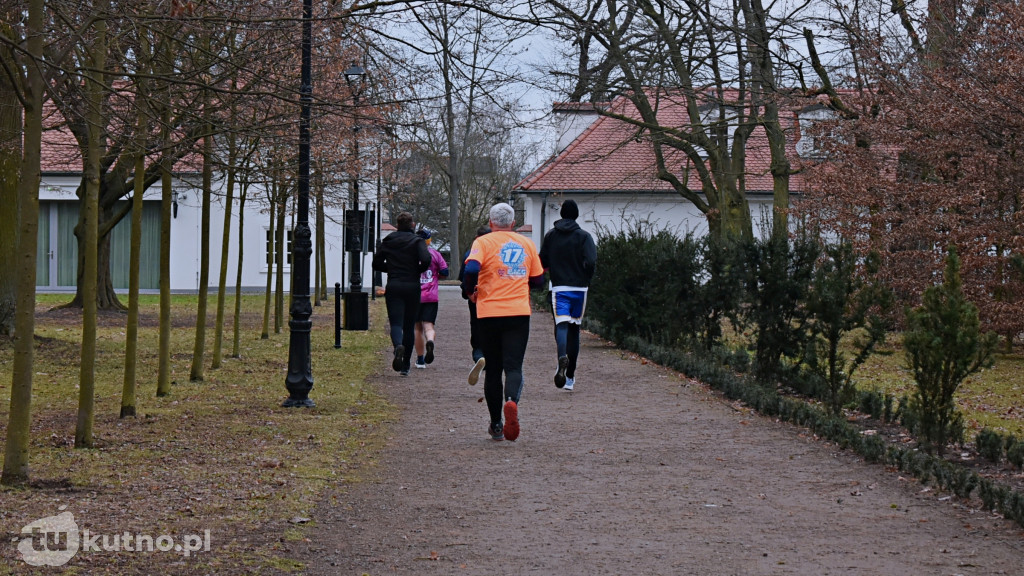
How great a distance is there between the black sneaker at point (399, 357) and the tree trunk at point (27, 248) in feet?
23.6

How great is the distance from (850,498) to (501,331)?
299 centimetres

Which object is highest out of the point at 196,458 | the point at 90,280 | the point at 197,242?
the point at 197,242

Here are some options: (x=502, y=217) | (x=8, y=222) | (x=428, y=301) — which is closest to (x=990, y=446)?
(x=502, y=217)

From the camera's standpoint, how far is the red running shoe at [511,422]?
8.56 m

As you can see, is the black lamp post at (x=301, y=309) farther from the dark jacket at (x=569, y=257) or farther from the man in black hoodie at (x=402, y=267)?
the dark jacket at (x=569, y=257)

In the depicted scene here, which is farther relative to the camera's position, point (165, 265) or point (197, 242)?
point (197, 242)

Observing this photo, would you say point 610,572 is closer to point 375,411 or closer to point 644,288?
point 375,411

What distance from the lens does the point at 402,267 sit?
528 inches

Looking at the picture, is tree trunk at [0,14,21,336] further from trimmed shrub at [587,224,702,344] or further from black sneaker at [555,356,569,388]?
trimmed shrub at [587,224,702,344]

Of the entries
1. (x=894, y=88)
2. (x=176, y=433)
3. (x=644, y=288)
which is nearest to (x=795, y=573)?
(x=176, y=433)

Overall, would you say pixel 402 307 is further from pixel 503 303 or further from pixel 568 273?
pixel 503 303

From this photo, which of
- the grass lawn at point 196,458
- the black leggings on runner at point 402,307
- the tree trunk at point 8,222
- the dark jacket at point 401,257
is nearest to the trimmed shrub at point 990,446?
the grass lawn at point 196,458

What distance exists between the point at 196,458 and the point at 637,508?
10.2 feet

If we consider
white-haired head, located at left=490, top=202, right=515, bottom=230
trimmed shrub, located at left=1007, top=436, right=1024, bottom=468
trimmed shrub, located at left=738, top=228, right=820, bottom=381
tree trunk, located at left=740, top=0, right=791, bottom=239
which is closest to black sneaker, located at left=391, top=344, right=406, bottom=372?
trimmed shrub, located at left=738, top=228, right=820, bottom=381
